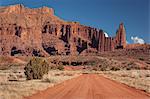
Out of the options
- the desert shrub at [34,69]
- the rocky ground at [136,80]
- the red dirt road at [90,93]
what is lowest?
the red dirt road at [90,93]

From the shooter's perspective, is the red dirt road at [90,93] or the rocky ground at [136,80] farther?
the rocky ground at [136,80]

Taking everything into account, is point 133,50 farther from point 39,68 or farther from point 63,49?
point 39,68

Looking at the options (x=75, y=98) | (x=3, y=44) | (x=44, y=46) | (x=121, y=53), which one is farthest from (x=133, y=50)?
(x=75, y=98)

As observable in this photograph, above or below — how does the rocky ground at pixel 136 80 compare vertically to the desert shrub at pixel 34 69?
below

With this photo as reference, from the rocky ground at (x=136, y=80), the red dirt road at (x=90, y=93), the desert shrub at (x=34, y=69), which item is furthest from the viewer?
the desert shrub at (x=34, y=69)

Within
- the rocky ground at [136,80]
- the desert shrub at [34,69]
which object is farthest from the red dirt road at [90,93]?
the desert shrub at [34,69]

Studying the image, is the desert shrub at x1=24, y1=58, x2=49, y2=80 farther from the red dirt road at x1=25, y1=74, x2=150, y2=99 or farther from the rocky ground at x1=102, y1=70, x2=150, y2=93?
the red dirt road at x1=25, y1=74, x2=150, y2=99

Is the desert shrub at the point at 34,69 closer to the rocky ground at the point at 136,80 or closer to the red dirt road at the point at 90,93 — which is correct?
the rocky ground at the point at 136,80

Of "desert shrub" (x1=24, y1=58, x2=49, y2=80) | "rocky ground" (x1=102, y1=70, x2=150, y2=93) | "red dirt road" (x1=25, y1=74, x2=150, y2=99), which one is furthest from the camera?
"desert shrub" (x1=24, y1=58, x2=49, y2=80)

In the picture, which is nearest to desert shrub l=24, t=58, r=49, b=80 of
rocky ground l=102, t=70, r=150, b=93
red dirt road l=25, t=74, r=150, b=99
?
rocky ground l=102, t=70, r=150, b=93

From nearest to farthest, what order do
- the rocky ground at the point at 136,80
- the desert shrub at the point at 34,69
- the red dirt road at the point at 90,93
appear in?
1. the red dirt road at the point at 90,93
2. the rocky ground at the point at 136,80
3. the desert shrub at the point at 34,69

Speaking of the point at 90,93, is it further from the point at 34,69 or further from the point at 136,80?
the point at 136,80

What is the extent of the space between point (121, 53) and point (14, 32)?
218ft

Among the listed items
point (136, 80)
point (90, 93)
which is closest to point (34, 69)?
point (136, 80)
